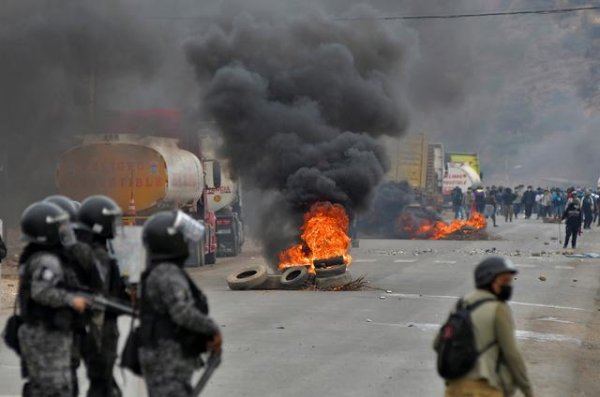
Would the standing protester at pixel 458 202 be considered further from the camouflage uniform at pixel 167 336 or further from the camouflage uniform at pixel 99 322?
the camouflage uniform at pixel 167 336

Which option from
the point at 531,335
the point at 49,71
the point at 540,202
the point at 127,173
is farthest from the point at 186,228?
the point at 540,202

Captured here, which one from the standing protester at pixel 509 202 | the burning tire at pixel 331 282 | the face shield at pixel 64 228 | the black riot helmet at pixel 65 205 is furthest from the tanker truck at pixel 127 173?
the standing protester at pixel 509 202

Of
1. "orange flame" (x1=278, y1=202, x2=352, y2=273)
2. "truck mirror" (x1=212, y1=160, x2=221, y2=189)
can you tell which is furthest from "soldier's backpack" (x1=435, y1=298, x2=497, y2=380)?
"truck mirror" (x1=212, y1=160, x2=221, y2=189)

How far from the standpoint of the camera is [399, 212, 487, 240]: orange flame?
34812 mm

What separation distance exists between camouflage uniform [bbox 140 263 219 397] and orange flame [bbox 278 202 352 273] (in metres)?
12.9

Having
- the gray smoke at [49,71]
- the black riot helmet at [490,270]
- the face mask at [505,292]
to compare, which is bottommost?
the face mask at [505,292]

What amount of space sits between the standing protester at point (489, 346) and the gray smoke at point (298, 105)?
48.1 feet

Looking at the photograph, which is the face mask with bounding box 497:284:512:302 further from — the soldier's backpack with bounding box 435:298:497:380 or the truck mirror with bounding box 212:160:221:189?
the truck mirror with bounding box 212:160:221:189

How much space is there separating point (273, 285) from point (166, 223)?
12.3 m

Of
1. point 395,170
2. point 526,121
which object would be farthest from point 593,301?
point 526,121

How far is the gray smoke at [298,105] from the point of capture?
2112 cm

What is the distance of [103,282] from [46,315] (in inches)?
20.2

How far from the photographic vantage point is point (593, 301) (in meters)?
17.1

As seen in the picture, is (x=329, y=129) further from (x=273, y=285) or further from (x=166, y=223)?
(x=166, y=223)
